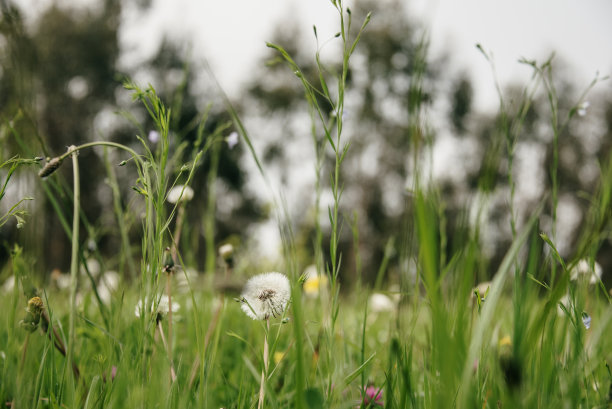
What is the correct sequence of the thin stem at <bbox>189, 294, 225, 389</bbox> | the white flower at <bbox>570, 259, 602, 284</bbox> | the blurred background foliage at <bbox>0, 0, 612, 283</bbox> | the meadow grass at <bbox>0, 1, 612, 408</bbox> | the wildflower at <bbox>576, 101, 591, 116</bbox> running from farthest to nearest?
the blurred background foliage at <bbox>0, 0, 612, 283</bbox> → the wildflower at <bbox>576, 101, 591, 116</bbox> → the white flower at <bbox>570, 259, 602, 284</bbox> → the thin stem at <bbox>189, 294, 225, 389</bbox> → the meadow grass at <bbox>0, 1, 612, 408</bbox>

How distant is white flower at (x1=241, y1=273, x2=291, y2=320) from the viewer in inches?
23.4

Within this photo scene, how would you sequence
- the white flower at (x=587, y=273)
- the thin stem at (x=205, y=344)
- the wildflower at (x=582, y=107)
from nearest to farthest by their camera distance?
the thin stem at (x=205, y=344) → the white flower at (x=587, y=273) → the wildflower at (x=582, y=107)

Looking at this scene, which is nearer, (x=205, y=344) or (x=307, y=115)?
(x=205, y=344)

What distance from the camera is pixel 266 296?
24.4 inches

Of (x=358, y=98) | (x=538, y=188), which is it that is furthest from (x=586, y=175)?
(x=358, y=98)

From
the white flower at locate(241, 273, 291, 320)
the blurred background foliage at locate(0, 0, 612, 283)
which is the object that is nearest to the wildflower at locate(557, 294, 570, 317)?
the white flower at locate(241, 273, 291, 320)

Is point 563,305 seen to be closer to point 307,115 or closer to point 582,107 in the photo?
point 582,107

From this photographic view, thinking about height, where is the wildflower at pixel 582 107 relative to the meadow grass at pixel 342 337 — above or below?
above

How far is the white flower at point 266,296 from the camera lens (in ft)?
1.95

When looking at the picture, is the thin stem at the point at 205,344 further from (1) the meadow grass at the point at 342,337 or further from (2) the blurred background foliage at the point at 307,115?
(2) the blurred background foliage at the point at 307,115

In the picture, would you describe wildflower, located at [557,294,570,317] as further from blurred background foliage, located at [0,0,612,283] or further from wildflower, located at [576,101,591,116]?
blurred background foliage, located at [0,0,612,283]

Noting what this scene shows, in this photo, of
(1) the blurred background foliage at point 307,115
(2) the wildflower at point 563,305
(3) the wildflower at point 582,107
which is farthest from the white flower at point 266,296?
(1) the blurred background foliage at point 307,115

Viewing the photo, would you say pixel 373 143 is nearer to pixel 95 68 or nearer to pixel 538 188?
pixel 538 188

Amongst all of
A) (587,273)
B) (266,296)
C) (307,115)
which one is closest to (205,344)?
(266,296)
